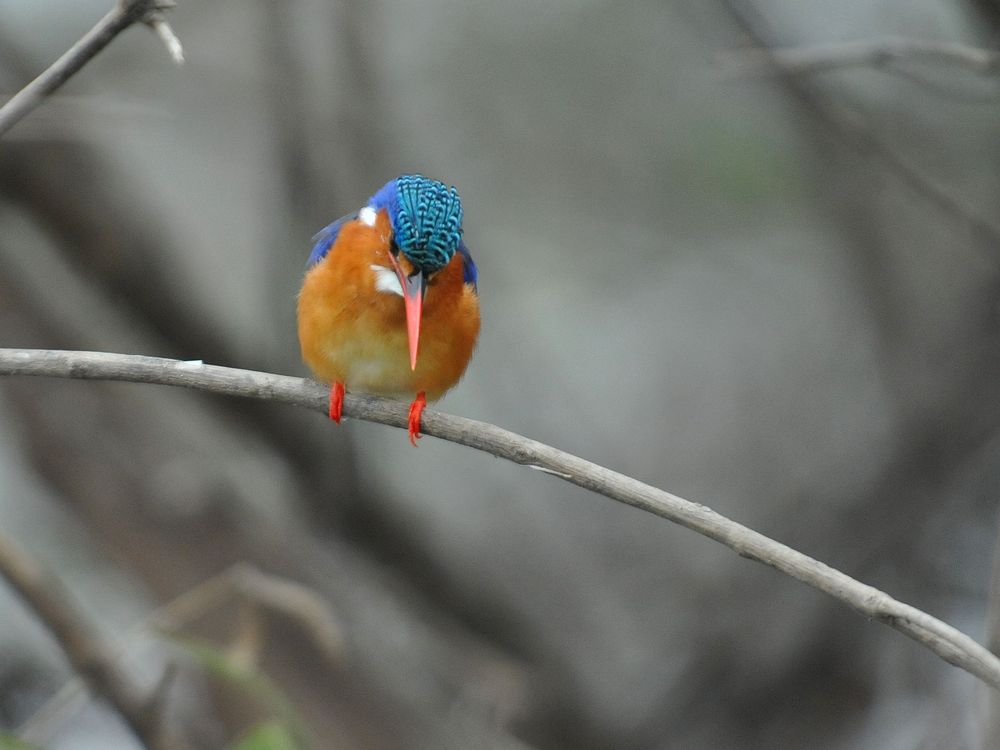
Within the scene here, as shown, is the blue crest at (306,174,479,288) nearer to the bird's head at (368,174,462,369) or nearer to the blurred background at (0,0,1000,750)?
the bird's head at (368,174,462,369)

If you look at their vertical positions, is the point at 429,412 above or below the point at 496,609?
above

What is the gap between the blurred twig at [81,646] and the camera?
2902mm

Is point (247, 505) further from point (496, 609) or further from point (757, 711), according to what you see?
point (757, 711)

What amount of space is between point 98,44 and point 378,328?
41.3 inches

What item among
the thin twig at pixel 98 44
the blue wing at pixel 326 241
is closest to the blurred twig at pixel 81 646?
the blue wing at pixel 326 241

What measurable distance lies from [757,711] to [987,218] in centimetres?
209

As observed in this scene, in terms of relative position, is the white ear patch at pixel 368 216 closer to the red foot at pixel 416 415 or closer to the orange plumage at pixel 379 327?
the orange plumage at pixel 379 327

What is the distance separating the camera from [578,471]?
1961 mm

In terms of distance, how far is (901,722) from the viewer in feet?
14.9

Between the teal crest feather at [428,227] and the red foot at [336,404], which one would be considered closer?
the red foot at [336,404]

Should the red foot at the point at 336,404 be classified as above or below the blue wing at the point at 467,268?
below

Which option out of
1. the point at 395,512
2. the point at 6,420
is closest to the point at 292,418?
the point at 395,512

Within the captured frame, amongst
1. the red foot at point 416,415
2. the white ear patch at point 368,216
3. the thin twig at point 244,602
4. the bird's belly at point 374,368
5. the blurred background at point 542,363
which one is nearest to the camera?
the red foot at point 416,415

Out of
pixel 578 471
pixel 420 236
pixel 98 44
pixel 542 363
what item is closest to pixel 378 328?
pixel 420 236
